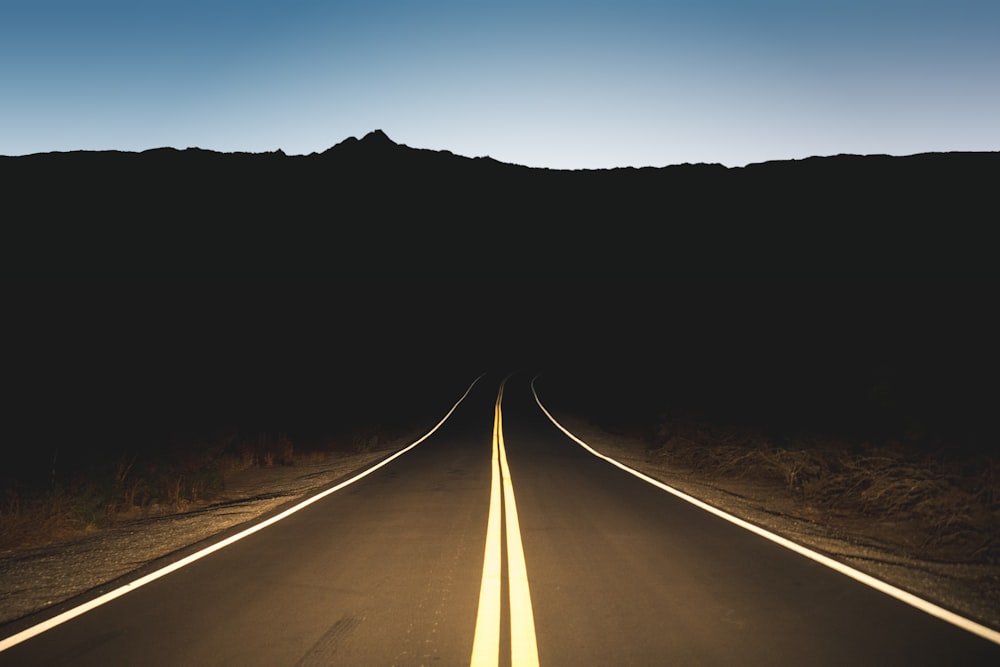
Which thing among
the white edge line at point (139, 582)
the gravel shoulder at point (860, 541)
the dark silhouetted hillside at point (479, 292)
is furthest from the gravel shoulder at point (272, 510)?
the dark silhouetted hillside at point (479, 292)

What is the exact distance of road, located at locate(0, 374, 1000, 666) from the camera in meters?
3.91

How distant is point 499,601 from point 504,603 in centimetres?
6

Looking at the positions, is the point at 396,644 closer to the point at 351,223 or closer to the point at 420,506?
the point at 420,506

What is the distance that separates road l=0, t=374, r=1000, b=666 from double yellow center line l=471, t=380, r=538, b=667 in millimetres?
19

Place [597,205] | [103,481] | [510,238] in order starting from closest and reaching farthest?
1. [103,481]
2. [510,238]
3. [597,205]

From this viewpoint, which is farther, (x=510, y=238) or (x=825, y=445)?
(x=510, y=238)

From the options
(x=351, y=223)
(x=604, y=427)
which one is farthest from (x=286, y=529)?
(x=351, y=223)

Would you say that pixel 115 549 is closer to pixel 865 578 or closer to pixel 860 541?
pixel 865 578

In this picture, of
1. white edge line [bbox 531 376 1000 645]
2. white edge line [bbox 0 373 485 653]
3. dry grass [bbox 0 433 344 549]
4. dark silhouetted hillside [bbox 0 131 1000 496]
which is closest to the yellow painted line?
white edge line [bbox 0 373 485 653]

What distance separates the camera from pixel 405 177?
19988 cm

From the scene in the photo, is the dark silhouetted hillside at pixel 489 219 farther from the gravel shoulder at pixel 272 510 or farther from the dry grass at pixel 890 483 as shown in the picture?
the gravel shoulder at pixel 272 510

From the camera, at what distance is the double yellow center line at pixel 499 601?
3881 millimetres

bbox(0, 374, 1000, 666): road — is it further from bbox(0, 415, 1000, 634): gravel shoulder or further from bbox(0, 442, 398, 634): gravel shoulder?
bbox(0, 442, 398, 634): gravel shoulder

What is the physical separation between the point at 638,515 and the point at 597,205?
187 meters
